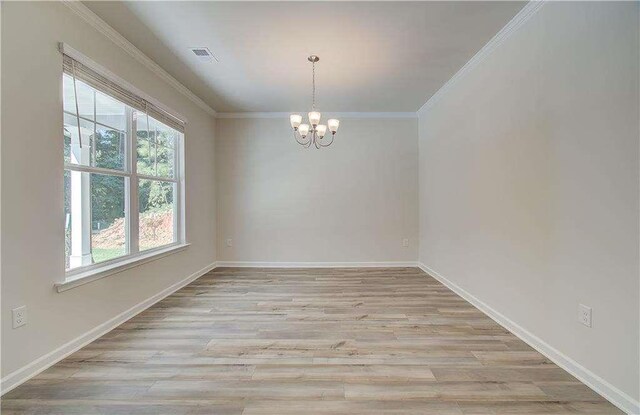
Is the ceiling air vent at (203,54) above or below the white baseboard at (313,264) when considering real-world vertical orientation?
above

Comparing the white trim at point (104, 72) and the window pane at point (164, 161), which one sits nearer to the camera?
the white trim at point (104, 72)

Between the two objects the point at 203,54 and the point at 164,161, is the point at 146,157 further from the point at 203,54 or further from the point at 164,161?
the point at 203,54

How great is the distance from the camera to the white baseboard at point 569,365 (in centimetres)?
161

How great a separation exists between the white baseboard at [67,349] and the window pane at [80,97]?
180 centimetres

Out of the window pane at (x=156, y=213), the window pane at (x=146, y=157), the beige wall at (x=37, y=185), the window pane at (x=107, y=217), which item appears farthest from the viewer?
the window pane at (x=156, y=213)

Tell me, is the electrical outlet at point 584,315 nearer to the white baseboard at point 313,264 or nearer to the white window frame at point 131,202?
the white baseboard at point 313,264

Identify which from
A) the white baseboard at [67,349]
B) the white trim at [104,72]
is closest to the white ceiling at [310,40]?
the white trim at [104,72]

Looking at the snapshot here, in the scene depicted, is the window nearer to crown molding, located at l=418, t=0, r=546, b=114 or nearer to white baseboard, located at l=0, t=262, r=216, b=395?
white baseboard, located at l=0, t=262, r=216, b=395

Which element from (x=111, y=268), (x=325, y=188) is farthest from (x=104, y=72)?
(x=325, y=188)

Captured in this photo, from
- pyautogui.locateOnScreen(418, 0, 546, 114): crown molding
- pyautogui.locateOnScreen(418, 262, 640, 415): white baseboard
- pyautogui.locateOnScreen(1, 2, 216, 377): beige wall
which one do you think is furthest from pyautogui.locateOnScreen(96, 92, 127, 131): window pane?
pyautogui.locateOnScreen(418, 262, 640, 415): white baseboard

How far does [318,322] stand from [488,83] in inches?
114

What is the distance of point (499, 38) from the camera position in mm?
2627

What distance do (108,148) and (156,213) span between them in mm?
1030

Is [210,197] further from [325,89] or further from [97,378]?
[97,378]
